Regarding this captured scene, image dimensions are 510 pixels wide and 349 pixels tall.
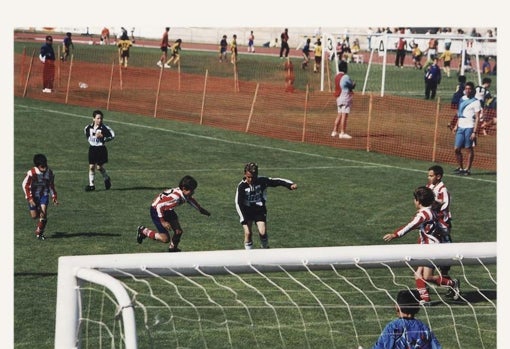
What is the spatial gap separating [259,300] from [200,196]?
25.3 feet

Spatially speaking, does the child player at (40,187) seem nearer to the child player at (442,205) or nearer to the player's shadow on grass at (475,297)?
the child player at (442,205)

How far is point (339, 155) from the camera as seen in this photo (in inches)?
1011

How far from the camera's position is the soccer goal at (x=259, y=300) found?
23.3ft

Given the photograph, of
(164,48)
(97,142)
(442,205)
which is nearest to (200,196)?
(97,142)

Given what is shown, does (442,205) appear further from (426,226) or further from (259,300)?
(259,300)

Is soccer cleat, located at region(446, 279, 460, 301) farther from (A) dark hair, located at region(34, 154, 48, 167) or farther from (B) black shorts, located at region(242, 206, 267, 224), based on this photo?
(A) dark hair, located at region(34, 154, 48, 167)

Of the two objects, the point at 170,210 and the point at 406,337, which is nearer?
the point at 406,337

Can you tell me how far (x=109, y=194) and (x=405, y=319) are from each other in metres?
12.4

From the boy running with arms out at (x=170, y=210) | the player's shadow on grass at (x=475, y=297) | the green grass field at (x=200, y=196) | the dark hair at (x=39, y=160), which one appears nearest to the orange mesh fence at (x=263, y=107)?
the green grass field at (x=200, y=196)

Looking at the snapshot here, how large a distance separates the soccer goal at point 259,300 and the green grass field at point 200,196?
190mm

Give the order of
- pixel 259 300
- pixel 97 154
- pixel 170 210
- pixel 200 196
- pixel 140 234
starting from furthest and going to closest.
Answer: pixel 200 196
pixel 97 154
pixel 140 234
pixel 170 210
pixel 259 300

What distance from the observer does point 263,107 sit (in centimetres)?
3281

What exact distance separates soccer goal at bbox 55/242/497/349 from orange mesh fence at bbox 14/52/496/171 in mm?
12724

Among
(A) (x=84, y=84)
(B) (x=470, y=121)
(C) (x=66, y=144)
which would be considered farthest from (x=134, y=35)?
(B) (x=470, y=121)
